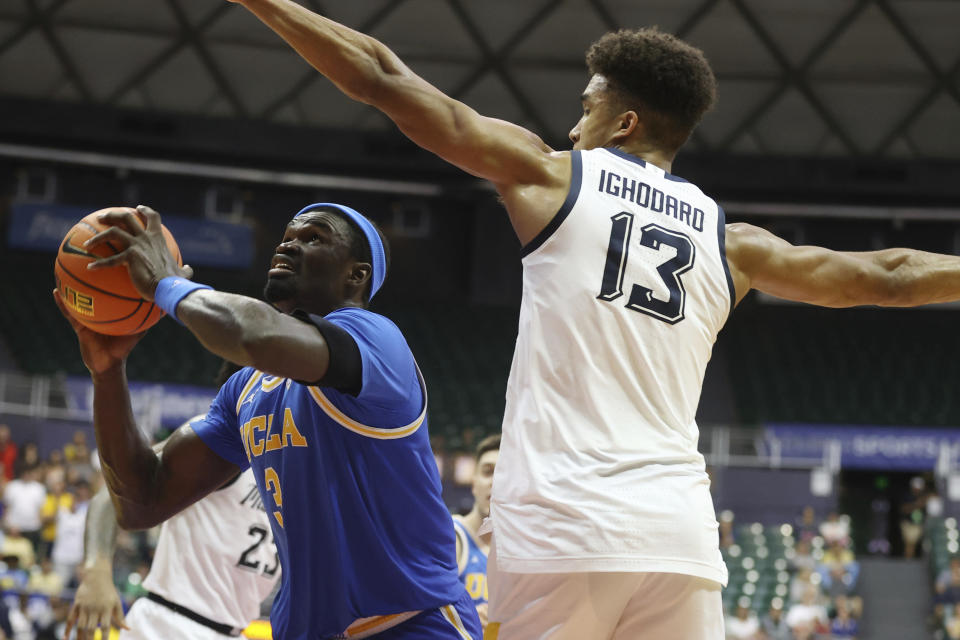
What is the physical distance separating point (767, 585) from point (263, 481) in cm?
1417

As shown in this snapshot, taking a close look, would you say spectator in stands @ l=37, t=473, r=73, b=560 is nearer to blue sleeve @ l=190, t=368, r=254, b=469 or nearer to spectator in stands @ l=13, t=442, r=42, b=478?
spectator in stands @ l=13, t=442, r=42, b=478

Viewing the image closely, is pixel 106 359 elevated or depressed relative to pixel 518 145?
depressed

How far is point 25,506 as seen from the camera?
14.6m

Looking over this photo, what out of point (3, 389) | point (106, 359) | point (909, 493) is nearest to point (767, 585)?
point (909, 493)

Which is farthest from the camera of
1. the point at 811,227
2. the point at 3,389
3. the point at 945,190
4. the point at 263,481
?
the point at 811,227

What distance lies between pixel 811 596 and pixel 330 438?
13.4 meters

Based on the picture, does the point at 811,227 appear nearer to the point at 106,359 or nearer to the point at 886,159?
the point at 886,159

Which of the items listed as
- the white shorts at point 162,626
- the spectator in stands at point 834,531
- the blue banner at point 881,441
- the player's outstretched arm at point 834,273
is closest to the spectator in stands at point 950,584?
the spectator in stands at point 834,531

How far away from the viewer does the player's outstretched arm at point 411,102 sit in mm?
3062

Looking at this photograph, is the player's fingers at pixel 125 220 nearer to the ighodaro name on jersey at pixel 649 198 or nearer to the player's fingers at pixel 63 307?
the player's fingers at pixel 63 307

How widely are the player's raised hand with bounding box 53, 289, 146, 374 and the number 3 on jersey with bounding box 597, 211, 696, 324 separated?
1.61 metres

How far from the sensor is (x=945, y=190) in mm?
23641

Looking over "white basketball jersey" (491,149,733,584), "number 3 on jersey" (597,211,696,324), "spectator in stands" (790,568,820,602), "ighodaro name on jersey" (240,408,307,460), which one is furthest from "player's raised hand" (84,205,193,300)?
"spectator in stands" (790,568,820,602)

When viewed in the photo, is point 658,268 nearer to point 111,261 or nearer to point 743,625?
point 111,261
